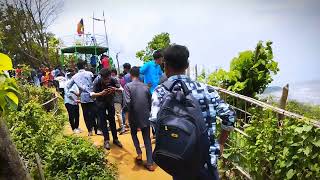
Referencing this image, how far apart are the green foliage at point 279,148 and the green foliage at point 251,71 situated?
2.54 meters

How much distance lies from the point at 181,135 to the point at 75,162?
341cm

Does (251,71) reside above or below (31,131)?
above

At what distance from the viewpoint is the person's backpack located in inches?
109

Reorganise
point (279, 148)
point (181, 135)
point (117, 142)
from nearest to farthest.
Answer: point (181, 135)
point (279, 148)
point (117, 142)

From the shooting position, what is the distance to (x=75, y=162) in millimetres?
5832

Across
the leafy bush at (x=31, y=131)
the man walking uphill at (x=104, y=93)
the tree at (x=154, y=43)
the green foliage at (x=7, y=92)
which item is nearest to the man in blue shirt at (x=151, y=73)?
the man walking uphill at (x=104, y=93)

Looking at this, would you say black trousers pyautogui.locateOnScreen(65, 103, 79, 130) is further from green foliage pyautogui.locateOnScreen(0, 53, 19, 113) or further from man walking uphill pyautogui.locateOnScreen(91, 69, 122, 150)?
green foliage pyautogui.locateOnScreen(0, 53, 19, 113)

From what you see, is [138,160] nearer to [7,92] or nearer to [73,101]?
[73,101]

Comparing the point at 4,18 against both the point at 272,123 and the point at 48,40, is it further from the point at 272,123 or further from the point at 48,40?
the point at 272,123

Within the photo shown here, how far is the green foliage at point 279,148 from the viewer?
13.3ft

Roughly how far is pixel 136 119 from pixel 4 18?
3324 centimetres

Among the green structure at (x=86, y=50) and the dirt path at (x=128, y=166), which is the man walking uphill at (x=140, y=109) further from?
the green structure at (x=86, y=50)

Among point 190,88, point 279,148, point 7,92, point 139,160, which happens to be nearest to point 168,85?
point 190,88

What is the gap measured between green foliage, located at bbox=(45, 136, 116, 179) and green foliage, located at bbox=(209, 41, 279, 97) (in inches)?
122
